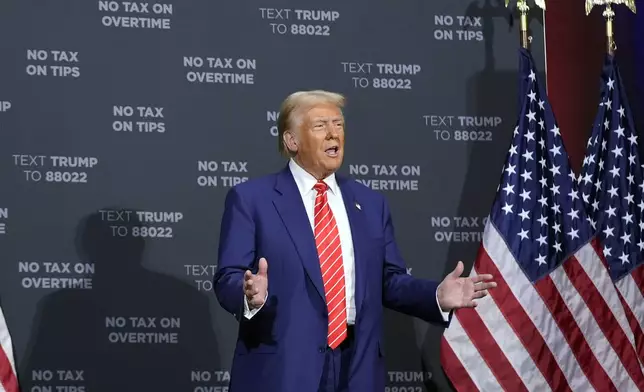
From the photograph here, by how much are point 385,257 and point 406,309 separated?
23 cm

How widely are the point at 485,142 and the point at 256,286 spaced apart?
2279 millimetres

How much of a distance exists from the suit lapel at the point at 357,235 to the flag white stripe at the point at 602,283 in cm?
143

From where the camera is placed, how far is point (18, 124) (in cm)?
452

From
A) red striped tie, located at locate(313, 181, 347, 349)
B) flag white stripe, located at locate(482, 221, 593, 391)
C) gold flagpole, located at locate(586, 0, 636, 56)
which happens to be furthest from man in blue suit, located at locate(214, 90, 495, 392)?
gold flagpole, located at locate(586, 0, 636, 56)

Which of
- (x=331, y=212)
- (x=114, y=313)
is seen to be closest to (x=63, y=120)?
(x=114, y=313)

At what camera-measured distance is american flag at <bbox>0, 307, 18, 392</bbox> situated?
406 centimetres

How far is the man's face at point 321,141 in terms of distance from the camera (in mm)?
3547

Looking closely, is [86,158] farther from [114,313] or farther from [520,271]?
[520,271]

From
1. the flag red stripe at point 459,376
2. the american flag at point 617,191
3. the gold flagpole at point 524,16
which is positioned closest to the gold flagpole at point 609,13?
the american flag at point 617,191

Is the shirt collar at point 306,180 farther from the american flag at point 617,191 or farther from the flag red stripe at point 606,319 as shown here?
the american flag at point 617,191

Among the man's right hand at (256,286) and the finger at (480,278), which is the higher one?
the man's right hand at (256,286)

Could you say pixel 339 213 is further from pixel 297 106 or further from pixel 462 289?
pixel 462 289

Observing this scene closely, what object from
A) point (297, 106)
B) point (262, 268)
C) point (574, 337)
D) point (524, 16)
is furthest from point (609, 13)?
point (262, 268)

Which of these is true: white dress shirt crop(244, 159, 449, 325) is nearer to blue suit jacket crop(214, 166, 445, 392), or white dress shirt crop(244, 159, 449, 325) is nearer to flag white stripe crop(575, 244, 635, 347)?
blue suit jacket crop(214, 166, 445, 392)
